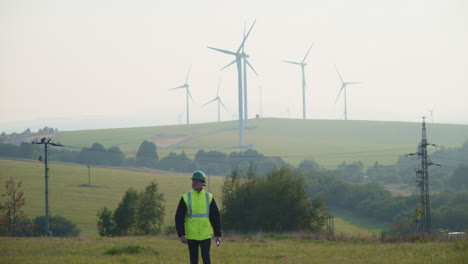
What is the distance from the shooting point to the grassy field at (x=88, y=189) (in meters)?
73.6

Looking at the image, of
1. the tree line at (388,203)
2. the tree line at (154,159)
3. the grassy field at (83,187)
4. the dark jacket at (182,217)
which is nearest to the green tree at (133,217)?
the grassy field at (83,187)

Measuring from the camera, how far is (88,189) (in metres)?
92.9

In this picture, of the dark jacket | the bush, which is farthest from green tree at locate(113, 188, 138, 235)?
the dark jacket

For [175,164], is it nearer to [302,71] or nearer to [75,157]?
[75,157]

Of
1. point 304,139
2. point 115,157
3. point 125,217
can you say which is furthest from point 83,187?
point 304,139

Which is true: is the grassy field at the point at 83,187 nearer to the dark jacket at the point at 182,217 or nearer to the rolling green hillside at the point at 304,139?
the rolling green hillside at the point at 304,139

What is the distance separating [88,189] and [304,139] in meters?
95.4

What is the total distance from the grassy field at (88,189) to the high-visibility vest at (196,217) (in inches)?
2126

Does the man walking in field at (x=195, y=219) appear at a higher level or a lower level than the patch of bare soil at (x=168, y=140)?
lower

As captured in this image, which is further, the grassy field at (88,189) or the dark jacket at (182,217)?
the grassy field at (88,189)

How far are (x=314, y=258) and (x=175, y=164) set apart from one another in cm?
11587

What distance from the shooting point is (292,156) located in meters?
144

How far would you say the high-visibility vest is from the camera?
35.8ft

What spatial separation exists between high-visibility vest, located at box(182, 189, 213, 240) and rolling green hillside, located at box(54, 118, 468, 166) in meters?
122
